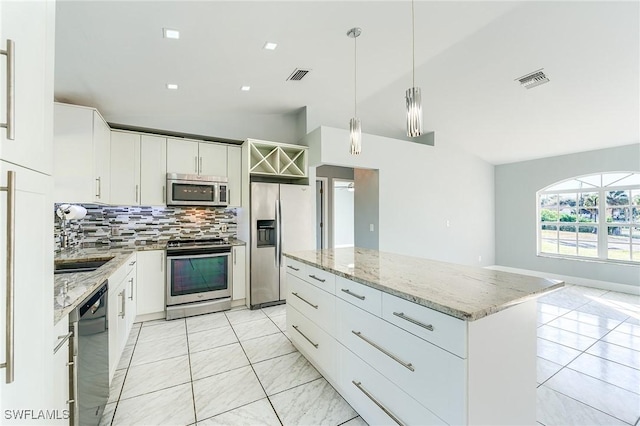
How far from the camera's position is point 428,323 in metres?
1.27

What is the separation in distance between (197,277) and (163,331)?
69 centimetres

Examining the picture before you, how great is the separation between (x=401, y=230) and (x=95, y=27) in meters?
4.49

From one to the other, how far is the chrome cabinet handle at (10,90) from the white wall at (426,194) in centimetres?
337

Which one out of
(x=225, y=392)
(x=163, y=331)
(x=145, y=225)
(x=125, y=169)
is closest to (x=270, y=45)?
(x=125, y=169)

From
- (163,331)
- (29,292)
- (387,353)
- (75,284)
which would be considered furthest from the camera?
(163,331)

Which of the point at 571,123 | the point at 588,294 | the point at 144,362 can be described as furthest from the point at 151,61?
the point at 588,294

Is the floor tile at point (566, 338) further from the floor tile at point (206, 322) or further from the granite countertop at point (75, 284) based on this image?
the granite countertop at point (75, 284)

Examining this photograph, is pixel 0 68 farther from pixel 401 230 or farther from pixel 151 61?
pixel 401 230

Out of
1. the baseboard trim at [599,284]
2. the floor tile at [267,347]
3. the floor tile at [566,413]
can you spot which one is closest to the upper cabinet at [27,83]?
the floor tile at [267,347]

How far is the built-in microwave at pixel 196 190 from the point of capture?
3.54 meters

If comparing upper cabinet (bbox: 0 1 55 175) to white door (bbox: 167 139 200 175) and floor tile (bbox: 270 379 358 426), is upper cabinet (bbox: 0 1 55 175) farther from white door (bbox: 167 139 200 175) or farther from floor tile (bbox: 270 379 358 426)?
white door (bbox: 167 139 200 175)

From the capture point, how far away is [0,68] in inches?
26.6

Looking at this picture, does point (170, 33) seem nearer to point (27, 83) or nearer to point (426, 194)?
point (27, 83)

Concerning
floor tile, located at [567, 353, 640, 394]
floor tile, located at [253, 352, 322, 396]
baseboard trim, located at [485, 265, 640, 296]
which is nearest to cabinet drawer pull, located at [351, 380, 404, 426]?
floor tile, located at [253, 352, 322, 396]
